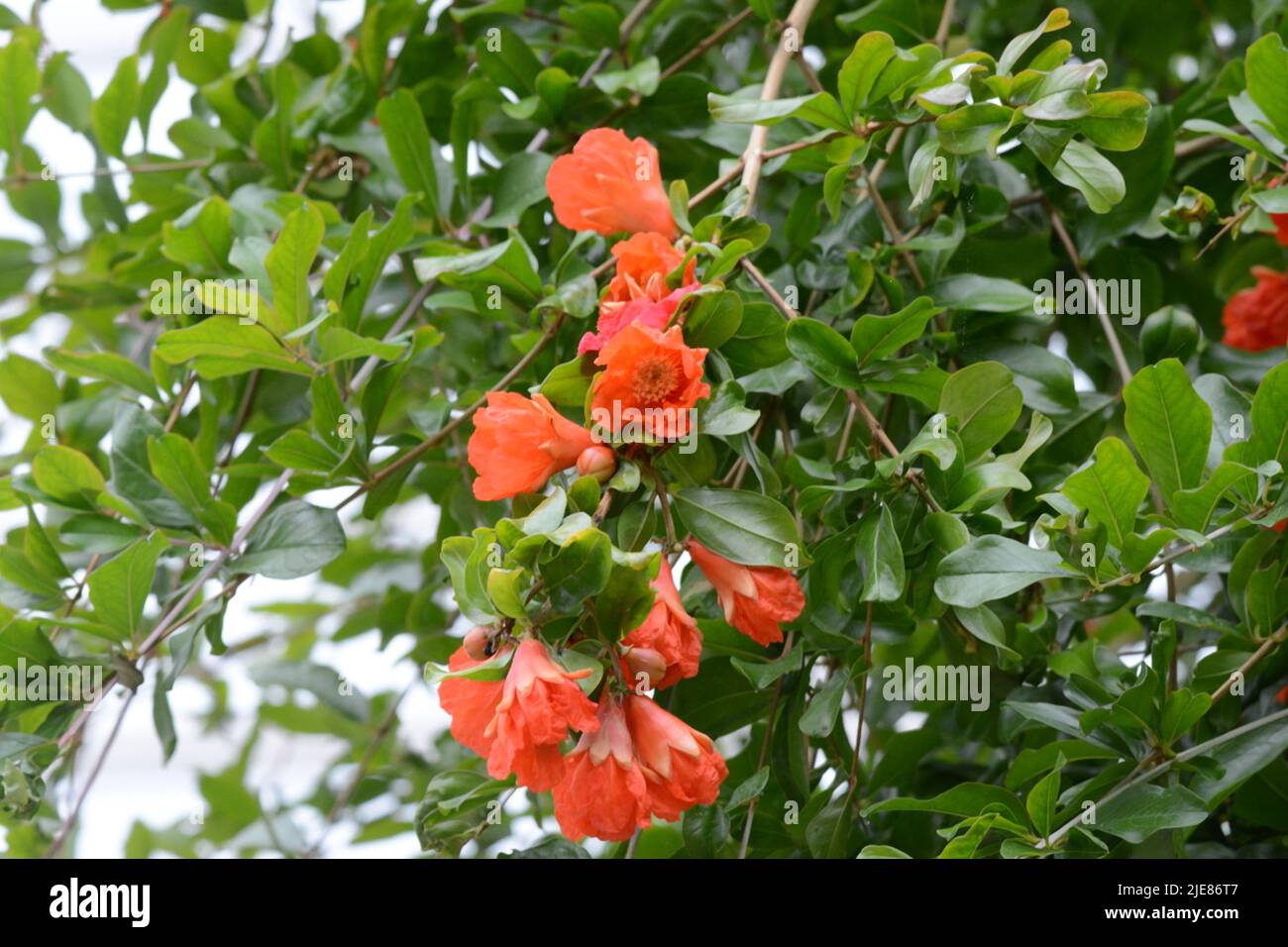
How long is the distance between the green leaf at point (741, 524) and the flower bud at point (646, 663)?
0.21ft

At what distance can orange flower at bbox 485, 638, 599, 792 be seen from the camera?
48cm

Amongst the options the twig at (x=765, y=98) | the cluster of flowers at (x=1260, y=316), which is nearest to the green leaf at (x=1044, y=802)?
the twig at (x=765, y=98)

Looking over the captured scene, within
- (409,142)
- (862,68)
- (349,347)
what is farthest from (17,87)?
(862,68)

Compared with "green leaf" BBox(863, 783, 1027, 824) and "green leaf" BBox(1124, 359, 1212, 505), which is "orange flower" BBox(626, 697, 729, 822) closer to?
"green leaf" BBox(863, 783, 1027, 824)

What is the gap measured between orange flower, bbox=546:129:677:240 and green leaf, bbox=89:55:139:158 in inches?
19.8

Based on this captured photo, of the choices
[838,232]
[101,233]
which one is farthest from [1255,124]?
[101,233]

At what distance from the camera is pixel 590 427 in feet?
1.78

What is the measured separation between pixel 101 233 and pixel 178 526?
0.47 m

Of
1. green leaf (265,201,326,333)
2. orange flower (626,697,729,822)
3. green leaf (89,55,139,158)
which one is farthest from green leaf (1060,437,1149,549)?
green leaf (89,55,139,158)
